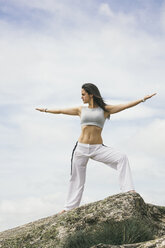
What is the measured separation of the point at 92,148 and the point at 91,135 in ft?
1.14

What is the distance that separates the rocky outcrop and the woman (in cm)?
100

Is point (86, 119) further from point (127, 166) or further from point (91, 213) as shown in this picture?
point (91, 213)

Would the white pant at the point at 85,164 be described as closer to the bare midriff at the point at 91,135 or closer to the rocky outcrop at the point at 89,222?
the bare midriff at the point at 91,135

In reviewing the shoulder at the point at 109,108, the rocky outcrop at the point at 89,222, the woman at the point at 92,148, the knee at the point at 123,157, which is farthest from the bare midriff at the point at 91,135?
the rocky outcrop at the point at 89,222

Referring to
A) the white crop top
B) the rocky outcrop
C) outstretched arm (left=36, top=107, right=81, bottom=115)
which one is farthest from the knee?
outstretched arm (left=36, top=107, right=81, bottom=115)

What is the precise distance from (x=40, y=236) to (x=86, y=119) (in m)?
3.27

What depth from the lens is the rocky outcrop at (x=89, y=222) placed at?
24.3 ft

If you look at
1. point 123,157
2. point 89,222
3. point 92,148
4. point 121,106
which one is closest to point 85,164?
point 92,148

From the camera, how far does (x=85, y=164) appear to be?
984 centimetres

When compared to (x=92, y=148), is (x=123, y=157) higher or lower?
lower

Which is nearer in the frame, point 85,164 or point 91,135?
point 91,135

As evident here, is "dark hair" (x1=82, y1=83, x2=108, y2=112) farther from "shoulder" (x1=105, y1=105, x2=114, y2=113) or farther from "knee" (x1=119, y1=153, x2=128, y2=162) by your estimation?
"knee" (x1=119, y1=153, x2=128, y2=162)

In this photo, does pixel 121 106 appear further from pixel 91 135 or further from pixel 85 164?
pixel 85 164

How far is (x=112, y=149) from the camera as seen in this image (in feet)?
30.9
